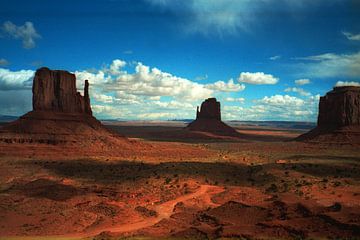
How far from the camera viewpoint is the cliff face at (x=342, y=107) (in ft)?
234

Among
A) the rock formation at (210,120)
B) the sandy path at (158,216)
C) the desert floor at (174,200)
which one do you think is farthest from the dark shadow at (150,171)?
the rock formation at (210,120)

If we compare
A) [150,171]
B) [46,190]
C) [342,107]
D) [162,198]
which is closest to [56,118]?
[150,171]

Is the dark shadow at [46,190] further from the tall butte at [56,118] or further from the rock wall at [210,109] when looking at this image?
the rock wall at [210,109]

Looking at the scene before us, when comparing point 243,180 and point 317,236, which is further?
point 243,180

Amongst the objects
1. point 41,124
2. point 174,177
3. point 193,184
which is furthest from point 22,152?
point 193,184

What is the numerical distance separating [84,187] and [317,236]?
19.1 metres

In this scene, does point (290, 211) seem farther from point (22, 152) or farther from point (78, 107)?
point (78, 107)

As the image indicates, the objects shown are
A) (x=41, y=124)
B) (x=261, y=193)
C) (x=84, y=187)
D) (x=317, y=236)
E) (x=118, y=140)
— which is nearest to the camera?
(x=317, y=236)

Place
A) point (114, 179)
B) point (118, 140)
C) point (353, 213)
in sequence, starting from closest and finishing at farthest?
point (353, 213)
point (114, 179)
point (118, 140)

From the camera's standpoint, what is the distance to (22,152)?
44.6 meters

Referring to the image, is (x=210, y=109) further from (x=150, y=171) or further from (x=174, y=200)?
(x=174, y=200)

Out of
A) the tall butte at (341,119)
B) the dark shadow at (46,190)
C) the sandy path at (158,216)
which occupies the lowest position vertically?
the sandy path at (158,216)

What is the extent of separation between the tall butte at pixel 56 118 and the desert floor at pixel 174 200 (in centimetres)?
844

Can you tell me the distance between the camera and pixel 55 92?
54.8 m
